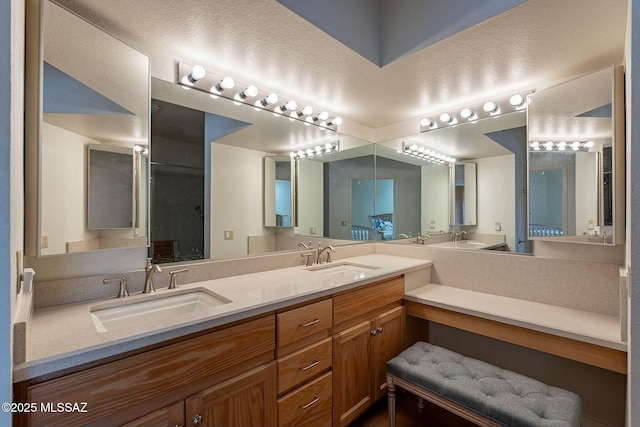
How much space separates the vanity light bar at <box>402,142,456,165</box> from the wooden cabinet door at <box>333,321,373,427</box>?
1.52m

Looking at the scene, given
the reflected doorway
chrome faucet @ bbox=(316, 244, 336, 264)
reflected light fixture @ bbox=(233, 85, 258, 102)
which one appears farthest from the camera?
the reflected doorway

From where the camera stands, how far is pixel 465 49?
150cm

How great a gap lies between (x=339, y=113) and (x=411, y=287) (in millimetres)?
1582

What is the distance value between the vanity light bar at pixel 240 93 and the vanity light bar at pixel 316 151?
192 mm

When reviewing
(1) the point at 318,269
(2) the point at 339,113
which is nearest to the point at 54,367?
(1) the point at 318,269

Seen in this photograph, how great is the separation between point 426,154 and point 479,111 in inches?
21.0

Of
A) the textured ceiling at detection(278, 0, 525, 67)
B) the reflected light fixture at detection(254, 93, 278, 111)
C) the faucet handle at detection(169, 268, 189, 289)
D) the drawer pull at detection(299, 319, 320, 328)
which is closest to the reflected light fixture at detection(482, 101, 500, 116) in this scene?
the textured ceiling at detection(278, 0, 525, 67)

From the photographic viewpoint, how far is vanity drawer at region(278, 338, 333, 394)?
1259 mm

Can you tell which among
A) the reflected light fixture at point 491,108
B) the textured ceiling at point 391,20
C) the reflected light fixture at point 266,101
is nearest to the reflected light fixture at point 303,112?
the reflected light fixture at point 266,101

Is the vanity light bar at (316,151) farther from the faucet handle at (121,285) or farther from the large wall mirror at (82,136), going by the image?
the faucet handle at (121,285)

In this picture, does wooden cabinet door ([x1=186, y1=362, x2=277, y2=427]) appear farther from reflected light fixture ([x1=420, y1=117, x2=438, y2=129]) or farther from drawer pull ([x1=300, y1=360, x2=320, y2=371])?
reflected light fixture ([x1=420, y1=117, x2=438, y2=129])

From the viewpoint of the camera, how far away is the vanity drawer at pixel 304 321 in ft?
4.11

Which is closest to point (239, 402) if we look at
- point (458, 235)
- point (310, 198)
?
point (310, 198)

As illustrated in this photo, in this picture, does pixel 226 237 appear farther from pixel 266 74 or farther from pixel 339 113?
pixel 339 113
